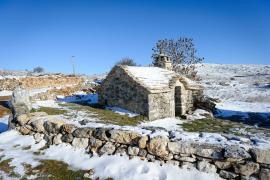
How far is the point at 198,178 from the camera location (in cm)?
797

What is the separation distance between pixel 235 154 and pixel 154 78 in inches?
483

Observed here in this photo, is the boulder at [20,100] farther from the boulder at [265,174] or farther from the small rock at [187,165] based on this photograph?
the boulder at [265,174]

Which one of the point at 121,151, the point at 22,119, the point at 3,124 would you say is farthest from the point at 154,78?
the point at 121,151

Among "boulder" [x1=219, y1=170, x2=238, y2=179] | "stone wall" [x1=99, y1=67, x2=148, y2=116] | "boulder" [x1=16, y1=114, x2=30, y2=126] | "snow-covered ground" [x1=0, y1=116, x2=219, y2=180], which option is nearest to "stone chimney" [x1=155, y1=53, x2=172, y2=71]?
"stone wall" [x1=99, y1=67, x2=148, y2=116]

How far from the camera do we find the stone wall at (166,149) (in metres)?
7.68

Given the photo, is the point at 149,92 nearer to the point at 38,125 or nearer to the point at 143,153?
the point at 38,125

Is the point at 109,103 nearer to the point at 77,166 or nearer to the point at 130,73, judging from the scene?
the point at 130,73

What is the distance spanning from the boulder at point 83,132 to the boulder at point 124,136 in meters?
0.92

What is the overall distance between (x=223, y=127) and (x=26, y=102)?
1049 centimetres

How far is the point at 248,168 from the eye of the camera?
764 cm

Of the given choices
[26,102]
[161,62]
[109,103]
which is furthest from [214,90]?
[26,102]

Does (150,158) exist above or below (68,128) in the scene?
below

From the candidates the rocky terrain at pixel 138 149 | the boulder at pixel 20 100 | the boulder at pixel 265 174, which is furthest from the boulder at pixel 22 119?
the boulder at pixel 265 174

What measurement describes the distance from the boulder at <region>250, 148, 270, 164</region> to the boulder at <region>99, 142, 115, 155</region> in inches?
170
